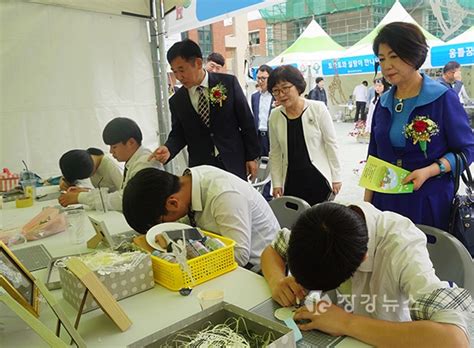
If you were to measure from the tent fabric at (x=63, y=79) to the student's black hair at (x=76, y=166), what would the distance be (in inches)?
11.0

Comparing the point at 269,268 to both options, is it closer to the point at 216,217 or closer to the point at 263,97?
the point at 216,217

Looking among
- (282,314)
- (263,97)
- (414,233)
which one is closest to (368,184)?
(414,233)

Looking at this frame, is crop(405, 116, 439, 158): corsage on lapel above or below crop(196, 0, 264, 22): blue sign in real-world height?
below

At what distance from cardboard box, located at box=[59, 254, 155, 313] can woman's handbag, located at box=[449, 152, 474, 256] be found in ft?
3.70

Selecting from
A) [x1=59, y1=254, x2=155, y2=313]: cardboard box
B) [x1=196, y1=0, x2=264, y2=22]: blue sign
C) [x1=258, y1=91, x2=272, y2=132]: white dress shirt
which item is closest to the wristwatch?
[x1=59, y1=254, x2=155, y2=313]: cardboard box

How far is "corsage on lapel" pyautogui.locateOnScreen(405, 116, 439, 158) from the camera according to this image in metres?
1.51

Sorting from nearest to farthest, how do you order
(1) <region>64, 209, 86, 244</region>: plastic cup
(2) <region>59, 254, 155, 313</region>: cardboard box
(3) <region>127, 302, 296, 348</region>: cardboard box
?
(3) <region>127, 302, 296, 348</region>: cardboard box < (2) <region>59, 254, 155, 313</region>: cardboard box < (1) <region>64, 209, 86, 244</region>: plastic cup

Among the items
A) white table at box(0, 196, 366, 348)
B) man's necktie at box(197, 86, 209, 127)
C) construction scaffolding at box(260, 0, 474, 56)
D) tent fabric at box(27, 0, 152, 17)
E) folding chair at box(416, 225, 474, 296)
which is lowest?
white table at box(0, 196, 366, 348)

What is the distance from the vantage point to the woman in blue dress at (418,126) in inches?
59.2

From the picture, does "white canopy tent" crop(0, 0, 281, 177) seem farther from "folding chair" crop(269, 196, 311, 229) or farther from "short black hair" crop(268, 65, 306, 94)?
"folding chair" crop(269, 196, 311, 229)

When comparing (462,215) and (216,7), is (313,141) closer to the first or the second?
(462,215)

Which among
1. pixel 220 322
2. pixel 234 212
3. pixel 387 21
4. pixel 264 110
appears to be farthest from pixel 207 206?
pixel 387 21

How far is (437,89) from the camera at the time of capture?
4.99 feet

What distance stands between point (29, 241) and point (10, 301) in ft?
3.27
